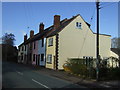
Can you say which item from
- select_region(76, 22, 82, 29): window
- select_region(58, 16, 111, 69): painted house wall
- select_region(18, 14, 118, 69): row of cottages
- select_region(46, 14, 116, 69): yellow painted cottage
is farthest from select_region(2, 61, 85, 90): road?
select_region(76, 22, 82, 29): window

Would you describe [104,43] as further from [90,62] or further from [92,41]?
[90,62]

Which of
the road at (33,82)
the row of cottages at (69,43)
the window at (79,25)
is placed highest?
the window at (79,25)

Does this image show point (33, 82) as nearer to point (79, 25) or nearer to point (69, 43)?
point (69, 43)

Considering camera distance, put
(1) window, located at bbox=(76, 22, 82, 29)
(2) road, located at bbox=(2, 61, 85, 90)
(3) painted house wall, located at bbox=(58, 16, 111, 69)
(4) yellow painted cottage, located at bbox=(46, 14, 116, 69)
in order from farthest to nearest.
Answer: (1) window, located at bbox=(76, 22, 82, 29) < (3) painted house wall, located at bbox=(58, 16, 111, 69) < (4) yellow painted cottage, located at bbox=(46, 14, 116, 69) < (2) road, located at bbox=(2, 61, 85, 90)

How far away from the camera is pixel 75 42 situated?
28.0 m

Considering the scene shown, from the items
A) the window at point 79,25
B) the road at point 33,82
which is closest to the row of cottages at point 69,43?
the window at point 79,25

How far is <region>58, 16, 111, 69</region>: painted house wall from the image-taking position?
26.6 meters

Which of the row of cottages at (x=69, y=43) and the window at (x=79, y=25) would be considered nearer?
the row of cottages at (x=69, y=43)

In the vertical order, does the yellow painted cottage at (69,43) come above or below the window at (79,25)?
below

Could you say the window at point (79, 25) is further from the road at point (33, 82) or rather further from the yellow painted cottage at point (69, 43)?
the road at point (33, 82)

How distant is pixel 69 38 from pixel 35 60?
13.0m

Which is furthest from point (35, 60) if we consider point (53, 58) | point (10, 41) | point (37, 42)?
point (10, 41)

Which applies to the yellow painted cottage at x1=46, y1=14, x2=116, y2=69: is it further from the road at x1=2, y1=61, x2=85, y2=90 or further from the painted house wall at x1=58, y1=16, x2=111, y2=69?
the road at x1=2, y1=61, x2=85, y2=90

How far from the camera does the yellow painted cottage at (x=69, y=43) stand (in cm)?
2641
